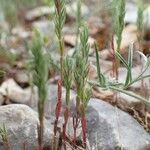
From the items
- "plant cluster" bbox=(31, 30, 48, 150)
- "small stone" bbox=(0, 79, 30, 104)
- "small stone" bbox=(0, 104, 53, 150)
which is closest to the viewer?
"plant cluster" bbox=(31, 30, 48, 150)

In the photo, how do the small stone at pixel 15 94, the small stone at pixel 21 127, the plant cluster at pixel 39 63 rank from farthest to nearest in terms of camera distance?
the small stone at pixel 15 94 → the small stone at pixel 21 127 → the plant cluster at pixel 39 63

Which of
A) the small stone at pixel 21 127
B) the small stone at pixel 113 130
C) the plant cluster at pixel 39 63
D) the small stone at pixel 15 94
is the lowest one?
the small stone at pixel 15 94

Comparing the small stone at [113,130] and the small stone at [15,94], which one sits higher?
the small stone at [113,130]

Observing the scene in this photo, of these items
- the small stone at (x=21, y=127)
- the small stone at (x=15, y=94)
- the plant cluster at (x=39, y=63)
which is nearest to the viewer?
the plant cluster at (x=39, y=63)

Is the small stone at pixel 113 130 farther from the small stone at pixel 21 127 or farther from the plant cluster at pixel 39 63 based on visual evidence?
the plant cluster at pixel 39 63

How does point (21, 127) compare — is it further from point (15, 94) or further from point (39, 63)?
point (15, 94)

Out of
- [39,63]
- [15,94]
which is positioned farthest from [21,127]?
[15,94]

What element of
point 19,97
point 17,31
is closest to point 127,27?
point 17,31

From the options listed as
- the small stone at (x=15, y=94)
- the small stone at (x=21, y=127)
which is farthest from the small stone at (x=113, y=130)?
the small stone at (x=15, y=94)

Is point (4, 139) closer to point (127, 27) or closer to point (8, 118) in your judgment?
point (8, 118)

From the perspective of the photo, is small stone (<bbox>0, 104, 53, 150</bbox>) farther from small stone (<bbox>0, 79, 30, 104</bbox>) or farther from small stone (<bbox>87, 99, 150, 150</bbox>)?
small stone (<bbox>0, 79, 30, 104</bbox>)

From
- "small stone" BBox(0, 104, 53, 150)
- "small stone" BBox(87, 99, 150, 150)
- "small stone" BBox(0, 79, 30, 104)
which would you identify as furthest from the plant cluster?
"small stone" BBox(0, 79, 30, 104)

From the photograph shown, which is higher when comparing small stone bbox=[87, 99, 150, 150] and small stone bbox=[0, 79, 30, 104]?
small stone bbox=[87, 99, 150, 150]
